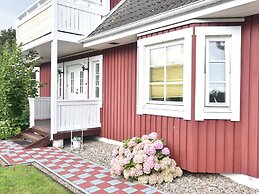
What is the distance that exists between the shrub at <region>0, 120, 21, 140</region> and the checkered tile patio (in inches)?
43.6

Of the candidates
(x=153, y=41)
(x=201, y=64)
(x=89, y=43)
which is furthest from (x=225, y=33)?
(x=89, y=43)

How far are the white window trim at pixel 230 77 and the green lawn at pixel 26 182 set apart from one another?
2.91 meters

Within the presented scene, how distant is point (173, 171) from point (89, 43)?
4786 millimetres

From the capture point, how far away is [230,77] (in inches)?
186

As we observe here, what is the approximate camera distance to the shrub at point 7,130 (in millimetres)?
8625

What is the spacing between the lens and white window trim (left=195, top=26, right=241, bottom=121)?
4648 millimetres

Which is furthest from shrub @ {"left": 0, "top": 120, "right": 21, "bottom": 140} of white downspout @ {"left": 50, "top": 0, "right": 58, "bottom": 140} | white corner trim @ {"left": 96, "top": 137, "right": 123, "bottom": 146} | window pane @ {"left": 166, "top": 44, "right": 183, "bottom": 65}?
window pane @ {"left": 166, "top": 44, "right": 183, "bottom": 65}

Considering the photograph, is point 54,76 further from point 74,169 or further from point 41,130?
point 74,169

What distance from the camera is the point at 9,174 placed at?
5000 mm

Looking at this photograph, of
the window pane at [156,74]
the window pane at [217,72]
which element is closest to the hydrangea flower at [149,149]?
the window pane at [156,74]

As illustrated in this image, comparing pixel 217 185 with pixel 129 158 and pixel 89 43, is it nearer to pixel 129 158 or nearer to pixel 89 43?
pixel 129 158

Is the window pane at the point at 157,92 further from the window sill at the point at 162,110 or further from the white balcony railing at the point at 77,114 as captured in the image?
the white balcony railing at the point at 77,114

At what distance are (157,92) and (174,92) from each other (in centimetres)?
53

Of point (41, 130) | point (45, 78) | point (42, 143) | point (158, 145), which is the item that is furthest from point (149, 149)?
point (45, 78)
